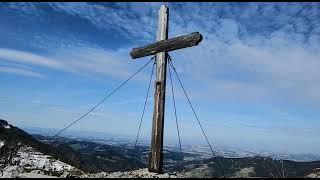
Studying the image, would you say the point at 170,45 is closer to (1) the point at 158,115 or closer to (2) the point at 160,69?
(2) the point at 160,69

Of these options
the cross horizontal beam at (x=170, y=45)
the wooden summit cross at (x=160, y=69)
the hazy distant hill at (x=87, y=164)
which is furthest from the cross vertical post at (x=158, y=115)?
the hazy distant hill at (x=87, y=164)

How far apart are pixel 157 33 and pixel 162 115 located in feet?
12.7

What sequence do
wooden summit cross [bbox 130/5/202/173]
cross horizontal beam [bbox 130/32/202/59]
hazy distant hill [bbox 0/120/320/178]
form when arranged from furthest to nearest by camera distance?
hazy distant hill [bbox 0/120/320/178] < wooden summit cross [bbox 130/5/202/173] < cross horizontal beam [bbox 130/32/202/59]

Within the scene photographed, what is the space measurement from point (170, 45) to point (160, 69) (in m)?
1.10

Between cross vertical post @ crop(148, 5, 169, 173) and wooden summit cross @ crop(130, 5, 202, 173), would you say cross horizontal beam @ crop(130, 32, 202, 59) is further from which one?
cross vertical post @ crop(148, 5, 169, 173)

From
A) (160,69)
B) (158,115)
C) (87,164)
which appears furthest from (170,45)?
(87,164)

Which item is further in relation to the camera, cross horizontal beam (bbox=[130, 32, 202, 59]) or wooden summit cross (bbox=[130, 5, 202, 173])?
wooden summit cross (bbox=[130, 5, 202, 173])

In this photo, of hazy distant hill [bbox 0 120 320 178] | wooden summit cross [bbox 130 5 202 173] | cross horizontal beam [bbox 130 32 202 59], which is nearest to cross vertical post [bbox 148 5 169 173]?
wooden summit cross [bbox 130 5 202 173]

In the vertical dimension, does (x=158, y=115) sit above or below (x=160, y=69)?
below

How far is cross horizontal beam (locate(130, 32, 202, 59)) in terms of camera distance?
13.5m

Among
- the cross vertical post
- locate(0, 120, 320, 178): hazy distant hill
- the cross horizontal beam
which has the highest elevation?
the cross horizontal beam

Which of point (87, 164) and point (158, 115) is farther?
point (87, 164)

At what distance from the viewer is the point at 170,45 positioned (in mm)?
14438

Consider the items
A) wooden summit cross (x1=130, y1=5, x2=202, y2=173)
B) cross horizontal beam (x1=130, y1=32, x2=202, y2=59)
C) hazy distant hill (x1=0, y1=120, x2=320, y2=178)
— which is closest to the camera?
cross horizontal beam (x1=130, y1=32, x2=202, y2=59)
